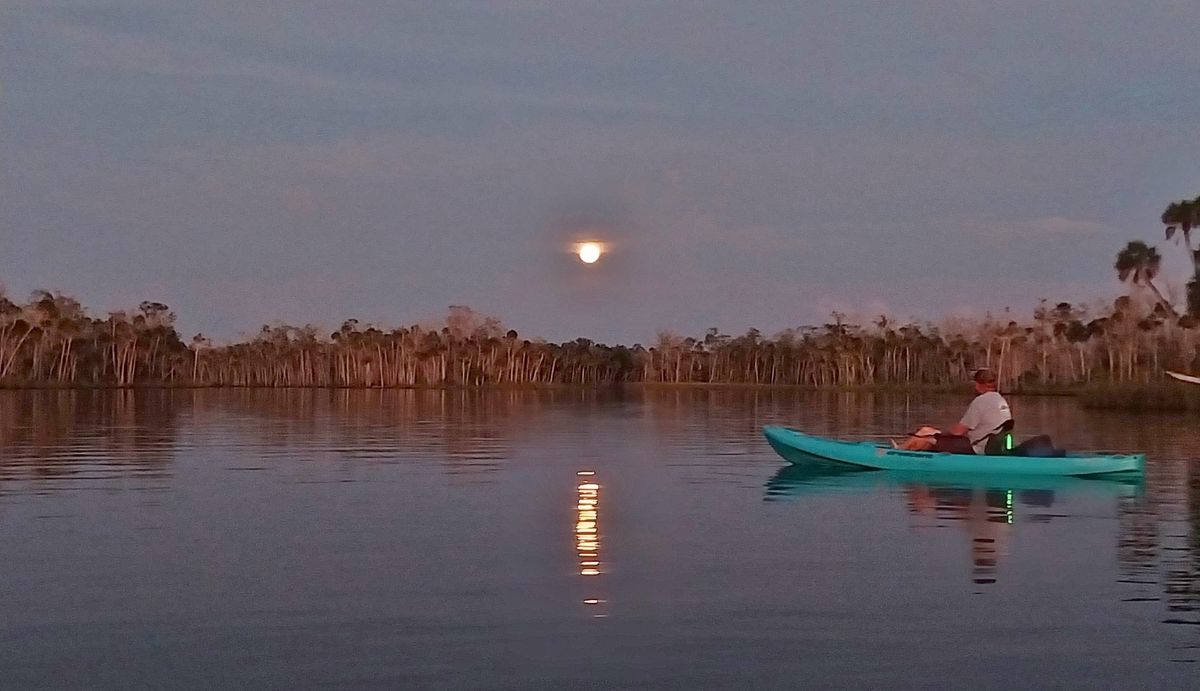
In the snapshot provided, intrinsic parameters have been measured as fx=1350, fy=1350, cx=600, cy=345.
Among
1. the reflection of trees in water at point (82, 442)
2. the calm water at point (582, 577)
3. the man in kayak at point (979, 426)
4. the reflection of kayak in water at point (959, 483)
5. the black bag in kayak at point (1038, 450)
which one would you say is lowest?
the calm water at point (582, 577)

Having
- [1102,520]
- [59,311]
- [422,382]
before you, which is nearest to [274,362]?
[422,382]

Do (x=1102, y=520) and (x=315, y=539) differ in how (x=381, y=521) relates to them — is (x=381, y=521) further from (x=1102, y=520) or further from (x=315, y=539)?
(x=1102, y=520)

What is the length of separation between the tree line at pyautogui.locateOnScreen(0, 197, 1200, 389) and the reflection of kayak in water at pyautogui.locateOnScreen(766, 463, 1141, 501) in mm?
58608

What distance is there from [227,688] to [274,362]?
413ft

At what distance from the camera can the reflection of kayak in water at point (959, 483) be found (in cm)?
2083

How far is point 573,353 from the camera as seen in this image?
502 ft

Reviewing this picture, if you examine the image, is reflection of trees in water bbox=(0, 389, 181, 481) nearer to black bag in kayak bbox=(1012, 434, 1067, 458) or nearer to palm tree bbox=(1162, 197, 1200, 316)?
black bag in kayak bbox=(1012, 434, 1067, 458)

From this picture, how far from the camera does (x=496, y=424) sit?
1779 inches

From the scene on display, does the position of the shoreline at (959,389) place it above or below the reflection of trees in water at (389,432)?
above

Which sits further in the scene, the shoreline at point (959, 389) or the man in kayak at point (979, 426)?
the shoreline at point (959, 389)

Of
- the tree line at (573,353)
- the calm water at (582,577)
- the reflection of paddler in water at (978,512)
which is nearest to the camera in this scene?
the calm water at (582,577)

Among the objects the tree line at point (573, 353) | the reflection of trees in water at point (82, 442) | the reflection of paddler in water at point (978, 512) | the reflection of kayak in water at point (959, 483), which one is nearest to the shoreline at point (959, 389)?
the tree line at point (573, 353)

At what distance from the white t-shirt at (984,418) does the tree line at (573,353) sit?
58.9 meters

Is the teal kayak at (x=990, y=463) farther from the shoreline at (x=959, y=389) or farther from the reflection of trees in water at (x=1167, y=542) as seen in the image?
the shoreline at (x=959, y=389)
